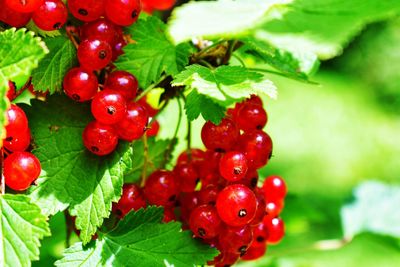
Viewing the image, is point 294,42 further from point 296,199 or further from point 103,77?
point 296,199

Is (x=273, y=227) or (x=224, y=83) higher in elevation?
(x=224, y=83)

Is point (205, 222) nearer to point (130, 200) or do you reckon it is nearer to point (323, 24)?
point (130, 200)

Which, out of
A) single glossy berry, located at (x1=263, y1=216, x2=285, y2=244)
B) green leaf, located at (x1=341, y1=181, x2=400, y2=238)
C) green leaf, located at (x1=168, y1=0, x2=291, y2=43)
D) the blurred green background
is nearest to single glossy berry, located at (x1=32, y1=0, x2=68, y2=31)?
green leaf, located at (x1=168, y1=0, x2=291, y2=43)

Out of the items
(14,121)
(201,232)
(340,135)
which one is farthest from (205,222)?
(340,135)

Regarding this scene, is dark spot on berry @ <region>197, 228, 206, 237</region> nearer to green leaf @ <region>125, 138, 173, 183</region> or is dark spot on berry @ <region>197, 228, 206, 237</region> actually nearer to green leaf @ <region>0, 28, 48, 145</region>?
green leaf @ <region>125, 138, 173, 183</region>

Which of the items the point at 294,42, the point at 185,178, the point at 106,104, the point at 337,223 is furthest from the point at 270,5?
the point at 337,223

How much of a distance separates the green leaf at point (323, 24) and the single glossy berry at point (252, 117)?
295mm

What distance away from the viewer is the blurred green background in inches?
172

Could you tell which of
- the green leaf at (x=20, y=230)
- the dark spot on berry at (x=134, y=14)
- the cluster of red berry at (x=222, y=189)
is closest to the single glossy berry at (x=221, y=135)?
the cluster of red berry at (x=222, y=189)

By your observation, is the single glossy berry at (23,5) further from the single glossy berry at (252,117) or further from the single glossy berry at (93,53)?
the single glossy berry at (252,117)

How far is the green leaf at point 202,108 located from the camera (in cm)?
94

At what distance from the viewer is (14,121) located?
0.87 metres

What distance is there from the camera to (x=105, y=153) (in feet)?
3.24

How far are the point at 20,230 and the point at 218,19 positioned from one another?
387mm
